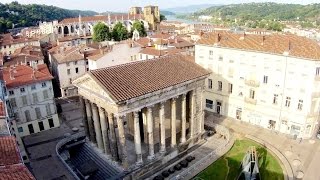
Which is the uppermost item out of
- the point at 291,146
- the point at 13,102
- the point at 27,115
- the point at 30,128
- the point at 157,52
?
the point at 157,52

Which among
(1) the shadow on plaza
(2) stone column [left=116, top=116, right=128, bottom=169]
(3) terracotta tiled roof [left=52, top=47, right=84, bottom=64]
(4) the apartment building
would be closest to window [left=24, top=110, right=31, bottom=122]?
(3) terracotta tiled roof [left=52, top=47, right=84, bottom=64]

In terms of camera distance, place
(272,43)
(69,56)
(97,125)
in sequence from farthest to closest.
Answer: (69,56) → (272,43) → (97,125)

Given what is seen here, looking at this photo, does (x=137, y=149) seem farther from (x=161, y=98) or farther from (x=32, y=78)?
(x=32, y=78)

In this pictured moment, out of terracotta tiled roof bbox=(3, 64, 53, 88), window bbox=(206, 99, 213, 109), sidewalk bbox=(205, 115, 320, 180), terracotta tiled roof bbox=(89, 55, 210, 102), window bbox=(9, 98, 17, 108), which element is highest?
terracotta tiled roof bbox=(89, 55, 210, 102)

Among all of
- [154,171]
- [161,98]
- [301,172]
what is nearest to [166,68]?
[161,98]

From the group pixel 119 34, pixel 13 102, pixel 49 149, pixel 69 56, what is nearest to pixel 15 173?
pixel 49 149

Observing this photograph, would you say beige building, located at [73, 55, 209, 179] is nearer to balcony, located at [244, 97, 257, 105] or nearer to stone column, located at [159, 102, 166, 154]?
stone column, located at [159, 102, 166, 154]

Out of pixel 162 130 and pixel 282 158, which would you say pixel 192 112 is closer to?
pixel 162 130
